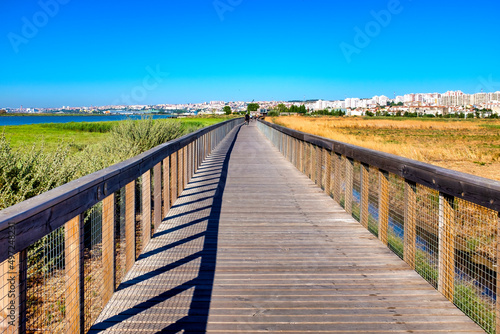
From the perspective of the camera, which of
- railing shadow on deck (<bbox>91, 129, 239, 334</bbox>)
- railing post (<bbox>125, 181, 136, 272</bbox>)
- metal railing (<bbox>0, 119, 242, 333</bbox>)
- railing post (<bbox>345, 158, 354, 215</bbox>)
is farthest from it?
railing post (<bbox>345, 158, 354, 215</bbox>)

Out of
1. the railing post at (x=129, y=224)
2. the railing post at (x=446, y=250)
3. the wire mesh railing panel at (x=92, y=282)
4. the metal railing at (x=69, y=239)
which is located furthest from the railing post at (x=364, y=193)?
the wire mesh railing panel at (x=92, y=282)

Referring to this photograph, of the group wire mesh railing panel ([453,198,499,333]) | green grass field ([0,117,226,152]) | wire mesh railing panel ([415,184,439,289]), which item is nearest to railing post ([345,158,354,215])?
wire mesh railing panel ([415,184,439,289])

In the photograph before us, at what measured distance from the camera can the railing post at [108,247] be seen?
3305mm

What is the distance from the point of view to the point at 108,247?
3340 millimetres

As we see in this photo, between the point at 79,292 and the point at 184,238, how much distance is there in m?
2.46

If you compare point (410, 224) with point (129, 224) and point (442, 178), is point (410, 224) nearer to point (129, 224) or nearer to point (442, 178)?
point (442, 178)

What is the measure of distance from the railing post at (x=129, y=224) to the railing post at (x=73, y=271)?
1.31m

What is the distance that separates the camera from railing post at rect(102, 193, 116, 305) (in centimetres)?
330

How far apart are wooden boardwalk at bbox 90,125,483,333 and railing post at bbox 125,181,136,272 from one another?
16 cm

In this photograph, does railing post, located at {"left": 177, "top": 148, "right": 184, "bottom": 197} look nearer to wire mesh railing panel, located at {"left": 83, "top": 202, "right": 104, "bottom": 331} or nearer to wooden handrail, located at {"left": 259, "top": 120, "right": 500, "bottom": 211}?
wire mesh railing panel, located at {"left": 83, "top": 202, "right": 104, "bottom": 331}

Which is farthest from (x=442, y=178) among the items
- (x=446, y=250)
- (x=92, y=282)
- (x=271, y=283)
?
(x=92, y=282)

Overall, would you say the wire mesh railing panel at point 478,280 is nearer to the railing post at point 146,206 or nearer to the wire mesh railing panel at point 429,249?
the wire mesh railing panel at point 429,249

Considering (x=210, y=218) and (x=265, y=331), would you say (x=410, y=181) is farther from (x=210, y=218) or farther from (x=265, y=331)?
(x=210, y=218)

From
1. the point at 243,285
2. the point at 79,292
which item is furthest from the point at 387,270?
the point at 79,292
